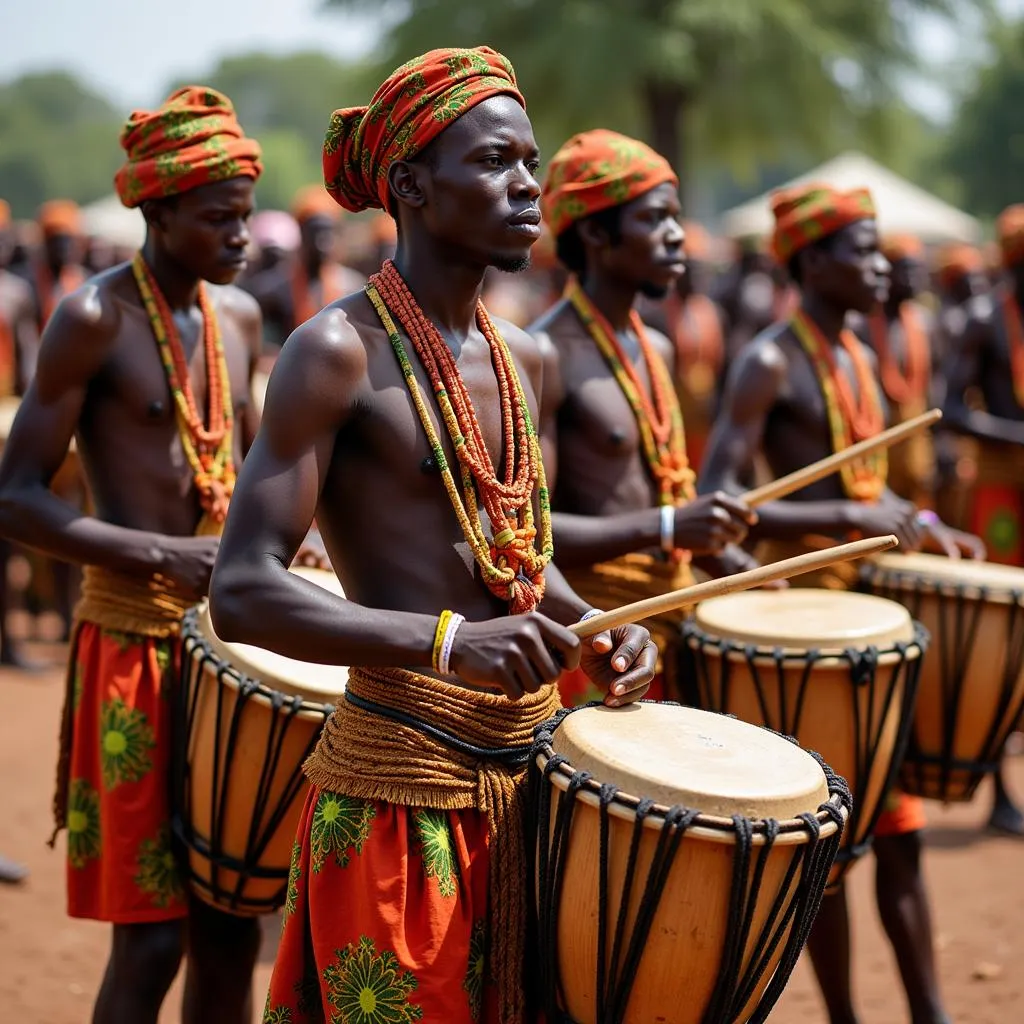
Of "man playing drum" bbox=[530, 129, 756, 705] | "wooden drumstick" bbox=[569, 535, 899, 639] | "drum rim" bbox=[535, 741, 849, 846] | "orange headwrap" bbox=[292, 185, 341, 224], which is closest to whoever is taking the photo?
"drum rim" bbox=[535, 741, 849, 846]

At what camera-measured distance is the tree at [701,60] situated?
2316cm

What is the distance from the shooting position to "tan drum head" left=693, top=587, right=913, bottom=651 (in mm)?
3578

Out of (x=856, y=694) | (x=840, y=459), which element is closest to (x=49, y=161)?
(x=840, y=459)

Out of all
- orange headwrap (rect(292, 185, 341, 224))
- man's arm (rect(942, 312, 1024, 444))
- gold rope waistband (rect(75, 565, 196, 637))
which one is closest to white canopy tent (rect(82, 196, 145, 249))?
orange headwrap (rect(292, 185, 341, 224))

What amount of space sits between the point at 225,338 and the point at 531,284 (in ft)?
85.3

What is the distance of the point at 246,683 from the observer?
3115 mm

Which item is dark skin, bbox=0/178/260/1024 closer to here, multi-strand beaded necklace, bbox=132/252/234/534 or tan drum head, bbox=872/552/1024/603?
multi-strand beaded necklace, bbox=132/252/234/534

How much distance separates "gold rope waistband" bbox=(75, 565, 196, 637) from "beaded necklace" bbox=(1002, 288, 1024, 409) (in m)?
4.76

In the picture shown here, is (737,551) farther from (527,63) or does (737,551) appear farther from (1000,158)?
(1000,158)

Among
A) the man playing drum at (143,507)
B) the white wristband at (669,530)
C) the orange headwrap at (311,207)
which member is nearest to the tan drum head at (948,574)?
the white wristband at (669,530)

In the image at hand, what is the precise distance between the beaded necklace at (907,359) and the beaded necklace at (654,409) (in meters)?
5.21

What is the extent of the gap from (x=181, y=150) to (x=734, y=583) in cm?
207

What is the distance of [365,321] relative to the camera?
2.55 m

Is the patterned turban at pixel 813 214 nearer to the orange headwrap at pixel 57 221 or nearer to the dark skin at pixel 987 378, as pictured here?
the dark skin at pixel 987 378
